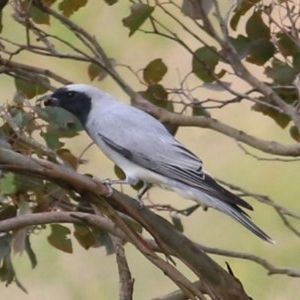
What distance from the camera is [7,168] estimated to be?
4.90ft

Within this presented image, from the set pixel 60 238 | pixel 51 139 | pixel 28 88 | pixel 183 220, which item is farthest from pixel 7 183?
pixel 183 220

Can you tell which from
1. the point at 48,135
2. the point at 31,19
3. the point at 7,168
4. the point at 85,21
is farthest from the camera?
the point at 85,21

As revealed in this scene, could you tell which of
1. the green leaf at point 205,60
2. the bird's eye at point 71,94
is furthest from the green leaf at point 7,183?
the bird's eye at point 71,94

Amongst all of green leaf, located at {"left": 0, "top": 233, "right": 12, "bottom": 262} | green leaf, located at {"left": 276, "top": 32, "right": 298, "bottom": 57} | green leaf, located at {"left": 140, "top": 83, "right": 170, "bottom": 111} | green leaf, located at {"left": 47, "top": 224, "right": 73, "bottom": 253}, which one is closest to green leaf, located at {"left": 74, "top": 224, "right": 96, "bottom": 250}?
green leaf, located at {"left": 47, "top": 224, "right": 73, "bottom": 253}

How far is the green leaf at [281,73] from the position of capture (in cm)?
235

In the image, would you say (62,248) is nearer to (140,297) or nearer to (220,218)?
(140,297)

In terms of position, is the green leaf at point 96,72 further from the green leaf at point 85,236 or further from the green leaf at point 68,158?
the green leaf at point 85,236

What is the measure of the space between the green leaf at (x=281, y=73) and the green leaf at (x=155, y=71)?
0.83ft

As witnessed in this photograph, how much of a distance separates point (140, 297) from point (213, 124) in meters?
2.36


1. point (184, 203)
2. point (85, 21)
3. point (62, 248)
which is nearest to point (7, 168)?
point (62, 248)

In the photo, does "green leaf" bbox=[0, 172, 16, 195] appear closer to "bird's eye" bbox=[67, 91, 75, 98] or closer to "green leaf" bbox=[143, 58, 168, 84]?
"green leaf" bbox=[143, 58, 168, 84]

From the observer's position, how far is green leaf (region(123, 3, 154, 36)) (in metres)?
2.34

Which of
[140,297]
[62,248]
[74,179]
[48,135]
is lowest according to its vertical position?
[140,297]

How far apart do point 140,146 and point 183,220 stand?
2.33 m
